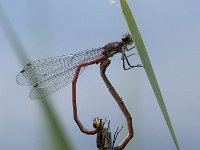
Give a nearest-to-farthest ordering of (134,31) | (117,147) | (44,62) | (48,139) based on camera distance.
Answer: (134,31), (48,139), (117,147), (44,62)

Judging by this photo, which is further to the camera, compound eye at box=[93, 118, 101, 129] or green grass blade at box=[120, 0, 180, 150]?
compound eye at box=[93, 118, 101, 129]

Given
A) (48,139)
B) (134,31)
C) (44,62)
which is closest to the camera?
(134,31)

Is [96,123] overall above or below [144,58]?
below

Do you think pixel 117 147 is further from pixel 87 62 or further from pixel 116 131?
pixel 87 62

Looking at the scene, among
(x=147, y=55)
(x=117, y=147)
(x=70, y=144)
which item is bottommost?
(x=117, y=147)

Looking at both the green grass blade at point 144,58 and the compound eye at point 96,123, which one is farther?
the compound eye at point 96,123

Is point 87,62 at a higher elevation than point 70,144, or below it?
higher

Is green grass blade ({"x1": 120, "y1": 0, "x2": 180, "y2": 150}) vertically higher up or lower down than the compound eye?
higher up

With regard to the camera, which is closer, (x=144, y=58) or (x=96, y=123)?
(x=144, y=58)

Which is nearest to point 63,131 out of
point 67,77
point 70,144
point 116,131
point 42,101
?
point 70,144

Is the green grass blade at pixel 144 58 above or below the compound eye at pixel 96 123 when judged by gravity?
above

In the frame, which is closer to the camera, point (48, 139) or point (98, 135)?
point (48, 139)
